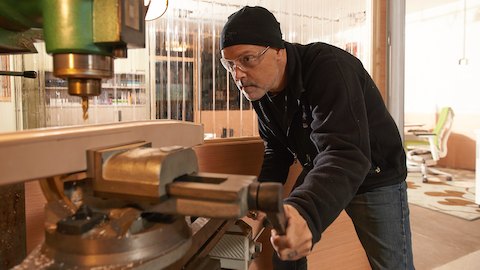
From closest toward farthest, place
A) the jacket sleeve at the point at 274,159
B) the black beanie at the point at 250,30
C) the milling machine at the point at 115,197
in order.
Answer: the milling machine at the point at 115,197 < the black beanie at the point at 250,30 < the jacket sleeve at the point at 274,159

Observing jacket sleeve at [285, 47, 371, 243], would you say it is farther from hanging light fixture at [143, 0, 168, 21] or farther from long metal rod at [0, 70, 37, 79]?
long metal rod at [0, 70, 37, 79]

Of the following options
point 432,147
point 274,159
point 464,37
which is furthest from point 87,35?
point 464,37

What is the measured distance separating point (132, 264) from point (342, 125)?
632mm

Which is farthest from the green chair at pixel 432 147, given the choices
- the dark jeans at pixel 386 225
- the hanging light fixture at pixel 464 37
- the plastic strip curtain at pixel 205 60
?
the dark jeans at pixel 386 225

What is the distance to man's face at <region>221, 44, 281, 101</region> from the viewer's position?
42.0 inches

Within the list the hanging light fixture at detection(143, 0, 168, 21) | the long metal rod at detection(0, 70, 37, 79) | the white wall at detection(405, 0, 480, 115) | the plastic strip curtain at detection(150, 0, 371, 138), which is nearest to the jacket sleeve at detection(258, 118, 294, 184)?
the plastic strip curtain at detection(150, 0, 371, 138)

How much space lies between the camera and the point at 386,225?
4.10ft

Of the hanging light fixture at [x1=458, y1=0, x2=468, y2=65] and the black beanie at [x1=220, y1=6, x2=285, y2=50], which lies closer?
the black beanie at [x1=220, y1=6, x2=285, y2=50]

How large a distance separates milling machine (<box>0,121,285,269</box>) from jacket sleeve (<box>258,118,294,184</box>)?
2.78 ft

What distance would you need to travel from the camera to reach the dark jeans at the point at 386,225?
125 centimetres

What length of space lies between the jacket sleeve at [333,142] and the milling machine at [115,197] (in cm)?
24

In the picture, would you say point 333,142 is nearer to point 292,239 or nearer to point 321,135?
point 321,135

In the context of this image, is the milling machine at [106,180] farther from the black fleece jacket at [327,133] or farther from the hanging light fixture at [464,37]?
the hanging light fixture at [464,37]

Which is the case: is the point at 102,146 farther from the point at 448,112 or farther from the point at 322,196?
the point at 448,112
